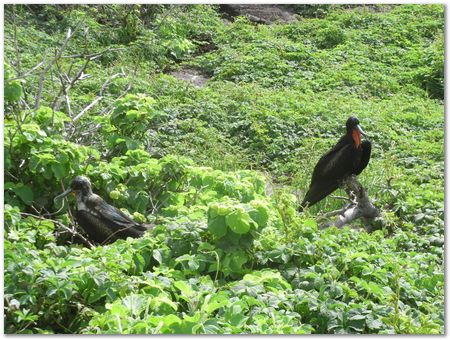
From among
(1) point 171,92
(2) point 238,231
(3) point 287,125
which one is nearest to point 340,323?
(2) point 238,231

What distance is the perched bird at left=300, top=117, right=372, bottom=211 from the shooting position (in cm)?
594

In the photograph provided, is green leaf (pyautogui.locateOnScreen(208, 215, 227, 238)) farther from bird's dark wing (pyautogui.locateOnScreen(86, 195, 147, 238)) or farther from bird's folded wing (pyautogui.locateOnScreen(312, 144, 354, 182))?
bird's folded wing (pyautogui.locateOnScreen(312, 144, 354, 182))

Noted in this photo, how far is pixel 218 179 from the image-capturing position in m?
5.15

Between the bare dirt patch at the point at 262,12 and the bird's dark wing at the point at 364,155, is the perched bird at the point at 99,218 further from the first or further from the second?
the bare dirt patch at the point at 262,12

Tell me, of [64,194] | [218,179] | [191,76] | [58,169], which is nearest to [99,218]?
[64,194]

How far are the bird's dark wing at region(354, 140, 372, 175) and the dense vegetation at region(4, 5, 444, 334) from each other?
263 millimetres

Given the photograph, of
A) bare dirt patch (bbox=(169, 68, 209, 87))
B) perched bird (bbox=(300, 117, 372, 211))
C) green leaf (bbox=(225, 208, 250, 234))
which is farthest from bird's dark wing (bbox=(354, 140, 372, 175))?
bare dirt patch (bbox=(169, 68, 209, 87))

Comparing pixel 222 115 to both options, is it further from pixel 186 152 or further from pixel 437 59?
pixel 437 59

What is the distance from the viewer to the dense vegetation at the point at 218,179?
143 inches

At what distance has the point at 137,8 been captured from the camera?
33.4ft

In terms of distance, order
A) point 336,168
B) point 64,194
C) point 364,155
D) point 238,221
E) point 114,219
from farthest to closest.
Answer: point 364,155 < point 336,168 < point 64,194 < point 114,219 < point 238,221

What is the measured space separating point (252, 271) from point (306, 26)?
736cm

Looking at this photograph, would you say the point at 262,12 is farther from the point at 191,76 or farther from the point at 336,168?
the point at 336,168

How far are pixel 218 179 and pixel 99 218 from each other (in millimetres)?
779
